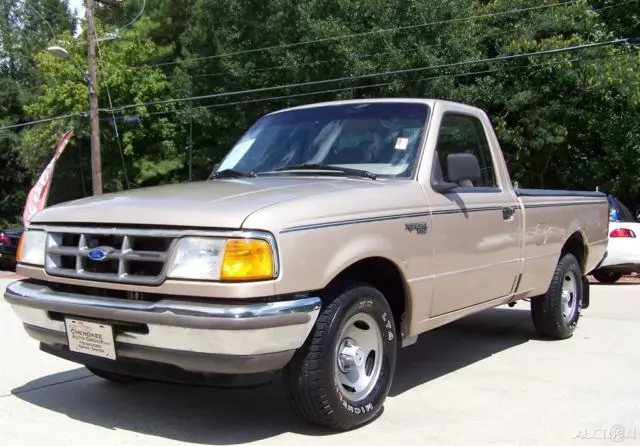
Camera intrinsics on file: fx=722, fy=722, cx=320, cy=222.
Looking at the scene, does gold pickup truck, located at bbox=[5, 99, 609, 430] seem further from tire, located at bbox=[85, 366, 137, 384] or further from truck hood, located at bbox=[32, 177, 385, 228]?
tire, located at bbox=[85, 366, 137, 384]

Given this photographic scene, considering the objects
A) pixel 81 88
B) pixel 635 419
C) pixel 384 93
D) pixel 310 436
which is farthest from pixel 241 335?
pixel 81 88

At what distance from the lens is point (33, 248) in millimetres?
4355

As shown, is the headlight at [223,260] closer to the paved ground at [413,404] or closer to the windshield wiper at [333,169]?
the paved ground at [413,404]

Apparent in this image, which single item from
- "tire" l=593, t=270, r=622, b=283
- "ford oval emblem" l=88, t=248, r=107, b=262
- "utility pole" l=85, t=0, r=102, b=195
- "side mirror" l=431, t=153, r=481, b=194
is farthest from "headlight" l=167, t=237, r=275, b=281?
"utility pole" l=85, t=0, r=102, b=195

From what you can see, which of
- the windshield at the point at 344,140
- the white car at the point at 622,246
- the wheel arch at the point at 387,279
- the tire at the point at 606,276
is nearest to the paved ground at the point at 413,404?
the wheel arch at the point at 387,279

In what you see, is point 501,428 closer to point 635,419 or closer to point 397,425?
point 397,425

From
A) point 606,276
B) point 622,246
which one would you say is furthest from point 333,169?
point 606,276

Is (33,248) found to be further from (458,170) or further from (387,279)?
(458,170)

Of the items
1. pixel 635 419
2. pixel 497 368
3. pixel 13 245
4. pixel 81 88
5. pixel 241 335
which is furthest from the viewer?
pixel 81 88

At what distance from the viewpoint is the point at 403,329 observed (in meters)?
4.60

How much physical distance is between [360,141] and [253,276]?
1835 mm

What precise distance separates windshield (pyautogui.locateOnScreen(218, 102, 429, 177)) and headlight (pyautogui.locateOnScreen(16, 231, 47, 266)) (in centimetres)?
156

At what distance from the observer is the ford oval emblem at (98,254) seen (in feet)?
12.7

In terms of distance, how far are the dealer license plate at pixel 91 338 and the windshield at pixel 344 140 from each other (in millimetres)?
1775
